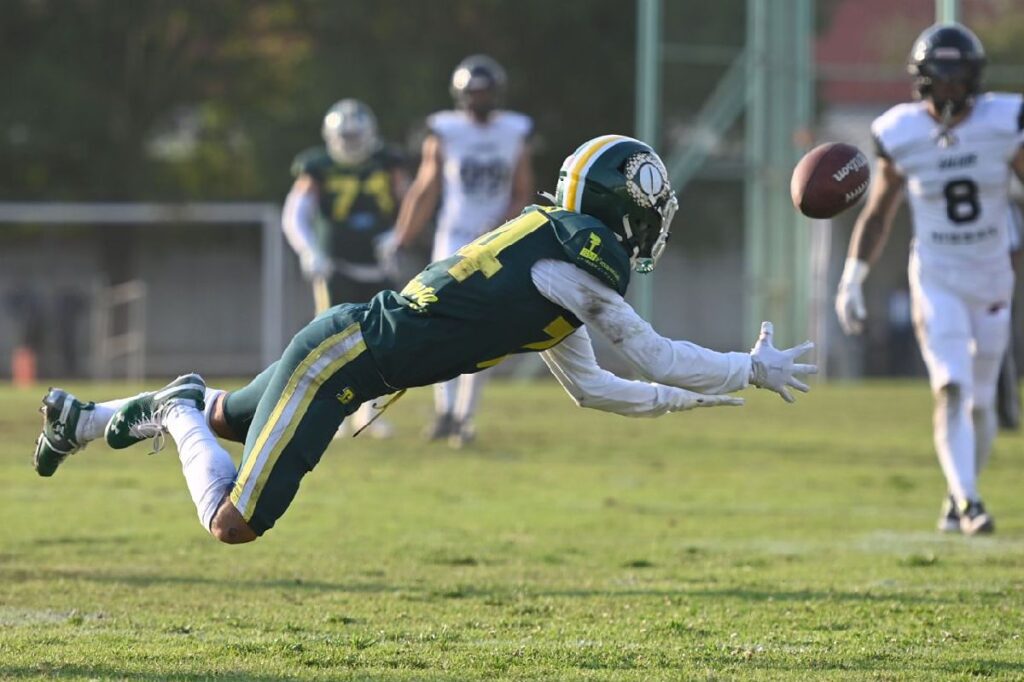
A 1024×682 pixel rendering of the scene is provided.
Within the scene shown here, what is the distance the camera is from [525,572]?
629cm

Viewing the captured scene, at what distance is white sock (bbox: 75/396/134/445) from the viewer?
549cm

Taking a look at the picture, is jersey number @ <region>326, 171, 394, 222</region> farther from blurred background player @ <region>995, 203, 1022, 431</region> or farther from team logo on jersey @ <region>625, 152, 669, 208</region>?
team logo on jersey @ <region>625, 152, 669, 208</region>

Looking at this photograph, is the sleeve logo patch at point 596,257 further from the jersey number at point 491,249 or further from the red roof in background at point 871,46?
the red roof in background at point 871,46

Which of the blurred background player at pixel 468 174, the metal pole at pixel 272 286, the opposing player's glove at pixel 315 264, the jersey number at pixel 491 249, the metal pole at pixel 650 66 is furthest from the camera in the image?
the metal pole at pixel 272 286

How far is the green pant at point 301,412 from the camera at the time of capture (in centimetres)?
489

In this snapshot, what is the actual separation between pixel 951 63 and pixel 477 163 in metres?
4.66

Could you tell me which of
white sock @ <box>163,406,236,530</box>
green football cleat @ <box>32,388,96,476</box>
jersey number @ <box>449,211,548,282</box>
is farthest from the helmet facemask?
green football cleat @ <box>32,388,96,476</box>

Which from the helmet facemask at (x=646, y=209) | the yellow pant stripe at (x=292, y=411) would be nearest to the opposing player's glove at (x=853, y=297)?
the helmet facemask at (x=646, y=209)

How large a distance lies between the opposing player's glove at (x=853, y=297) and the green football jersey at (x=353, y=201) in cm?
517

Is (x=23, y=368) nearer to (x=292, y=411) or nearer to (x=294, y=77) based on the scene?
(x=294, y=77)

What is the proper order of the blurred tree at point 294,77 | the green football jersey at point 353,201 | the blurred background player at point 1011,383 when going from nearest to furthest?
the blurred background player at point 1011,383
the green football jersey at point 353,201
the blurred tree at point 294,77

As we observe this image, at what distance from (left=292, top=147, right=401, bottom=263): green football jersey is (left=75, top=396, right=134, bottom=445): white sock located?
6.83m

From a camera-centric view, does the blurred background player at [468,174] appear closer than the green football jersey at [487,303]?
No

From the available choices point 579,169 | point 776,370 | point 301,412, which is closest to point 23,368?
point 301,412
